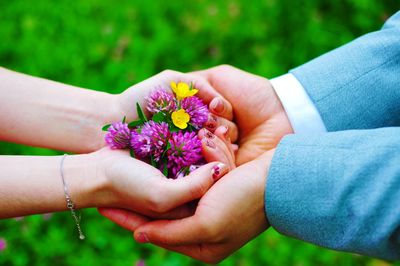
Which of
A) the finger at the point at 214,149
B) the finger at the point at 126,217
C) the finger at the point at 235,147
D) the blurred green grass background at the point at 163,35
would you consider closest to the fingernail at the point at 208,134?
the finger at the point at 214,149

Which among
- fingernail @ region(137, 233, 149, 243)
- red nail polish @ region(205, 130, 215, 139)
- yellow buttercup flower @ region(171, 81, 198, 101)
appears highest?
yellow buttercup flower @ region(171, 81, 198, 101)

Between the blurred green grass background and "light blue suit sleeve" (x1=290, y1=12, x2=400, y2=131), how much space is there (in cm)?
114

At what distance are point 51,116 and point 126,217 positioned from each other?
534mm

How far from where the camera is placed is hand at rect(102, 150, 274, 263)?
153cm

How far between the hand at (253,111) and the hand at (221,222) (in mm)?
360

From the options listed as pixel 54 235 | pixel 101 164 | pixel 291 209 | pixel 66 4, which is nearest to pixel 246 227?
pixel 291 209

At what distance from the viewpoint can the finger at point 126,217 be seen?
170 centimetres

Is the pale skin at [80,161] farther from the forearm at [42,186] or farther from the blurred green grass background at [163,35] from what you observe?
the blurred green grass background at [163,35]

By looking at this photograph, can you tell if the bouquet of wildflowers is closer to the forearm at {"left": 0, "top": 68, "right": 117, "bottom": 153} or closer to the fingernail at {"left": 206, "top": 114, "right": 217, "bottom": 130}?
the fingernail at {"left": 206, "top": 114, "right": 217, "bottom": 130}

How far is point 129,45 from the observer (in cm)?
322

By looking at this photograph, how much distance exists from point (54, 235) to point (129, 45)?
1348 mm

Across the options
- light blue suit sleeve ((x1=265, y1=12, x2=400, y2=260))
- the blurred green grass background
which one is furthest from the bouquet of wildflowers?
the blurred green grass background

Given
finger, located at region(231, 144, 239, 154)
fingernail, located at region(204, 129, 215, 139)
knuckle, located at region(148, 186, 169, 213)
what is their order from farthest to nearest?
1. finger, located at region(231, 144, 239, 154)
2. fingernail, located at region(204, 129, 215, 139)
3. knuckle, located at region(148, 186, 169, 213)

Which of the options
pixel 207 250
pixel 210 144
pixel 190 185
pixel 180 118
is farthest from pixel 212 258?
pixel 180 118
